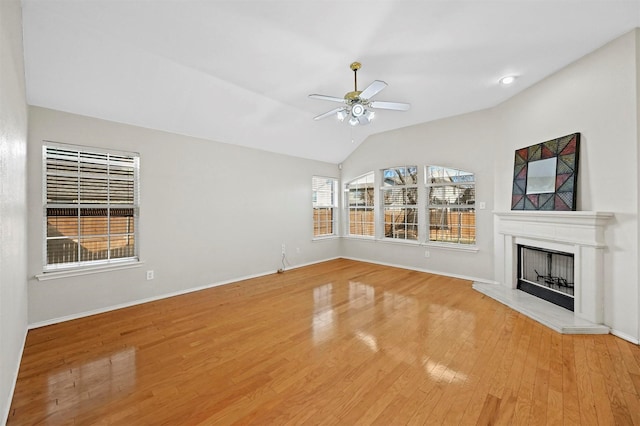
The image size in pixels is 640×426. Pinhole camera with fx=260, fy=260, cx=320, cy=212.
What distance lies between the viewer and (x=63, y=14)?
7.36ft

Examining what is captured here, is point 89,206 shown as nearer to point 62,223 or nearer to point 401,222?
point 62,223

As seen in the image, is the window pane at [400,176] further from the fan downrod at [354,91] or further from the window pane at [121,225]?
the window pane at [121,225]

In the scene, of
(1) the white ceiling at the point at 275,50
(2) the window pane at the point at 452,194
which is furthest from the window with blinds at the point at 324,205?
(1) the white ceiling at the point at 275,50

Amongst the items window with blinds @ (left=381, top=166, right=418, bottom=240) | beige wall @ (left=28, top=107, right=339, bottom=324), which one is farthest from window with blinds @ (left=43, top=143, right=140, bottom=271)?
window with blinds @ (left=381, top=166, right=418, bottom=240)

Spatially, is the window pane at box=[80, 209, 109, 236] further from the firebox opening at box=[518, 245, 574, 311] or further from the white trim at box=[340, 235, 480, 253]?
the firebox opening at box=[518, 245, 574, 311]

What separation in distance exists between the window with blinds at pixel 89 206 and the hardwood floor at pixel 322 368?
Answer: 0.82 m

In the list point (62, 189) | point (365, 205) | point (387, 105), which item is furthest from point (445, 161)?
point (62, 189)

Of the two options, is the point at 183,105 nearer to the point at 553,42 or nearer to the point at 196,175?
the point at 196,175

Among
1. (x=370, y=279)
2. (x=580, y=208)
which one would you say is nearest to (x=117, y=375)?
(x=370, y=279)

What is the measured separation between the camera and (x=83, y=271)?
3.21 meters

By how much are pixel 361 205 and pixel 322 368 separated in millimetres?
4772

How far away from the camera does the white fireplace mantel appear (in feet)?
9.36

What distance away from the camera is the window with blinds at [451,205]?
15.8 ft

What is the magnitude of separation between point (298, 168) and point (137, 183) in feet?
10.1
